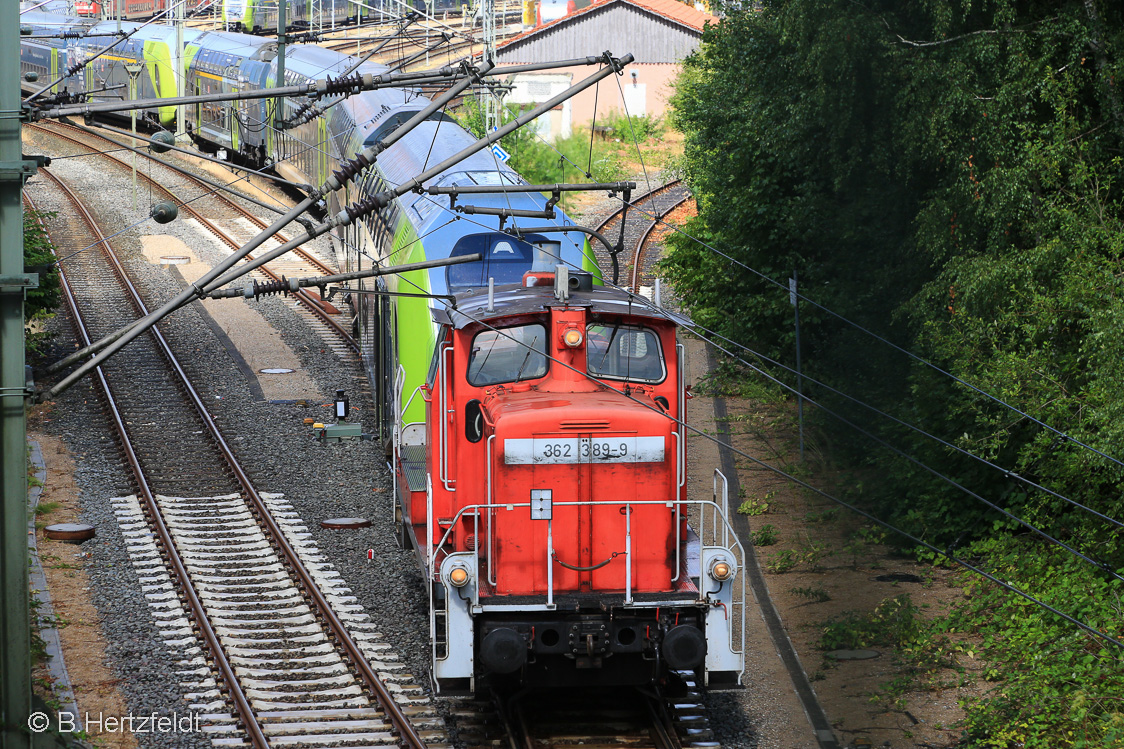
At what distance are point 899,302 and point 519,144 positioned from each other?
1987 centimetres

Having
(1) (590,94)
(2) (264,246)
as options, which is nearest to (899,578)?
(2) (264,246)

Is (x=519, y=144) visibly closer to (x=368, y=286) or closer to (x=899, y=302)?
(x=368, y=286)

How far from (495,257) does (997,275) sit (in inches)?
207

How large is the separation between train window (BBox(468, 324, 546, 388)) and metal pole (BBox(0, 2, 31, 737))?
3.38 meters

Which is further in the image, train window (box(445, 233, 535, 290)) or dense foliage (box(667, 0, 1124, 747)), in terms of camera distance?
train window (box(445, 233, 535, 290))

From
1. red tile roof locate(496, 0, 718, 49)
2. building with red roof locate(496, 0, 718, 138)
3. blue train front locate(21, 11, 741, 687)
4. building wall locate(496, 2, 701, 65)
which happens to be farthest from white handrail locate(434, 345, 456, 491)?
building wall locate(496, 2, 701, 65)

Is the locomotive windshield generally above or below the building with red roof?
below

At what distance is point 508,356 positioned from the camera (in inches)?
397

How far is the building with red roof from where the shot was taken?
146 ft

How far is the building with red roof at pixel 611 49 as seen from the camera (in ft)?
146

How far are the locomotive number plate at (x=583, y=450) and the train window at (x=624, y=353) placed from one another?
2.54 feet

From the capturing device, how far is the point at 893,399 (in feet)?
55.3

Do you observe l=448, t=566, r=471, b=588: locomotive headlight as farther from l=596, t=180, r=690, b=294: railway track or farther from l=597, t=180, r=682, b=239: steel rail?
l=597, t=180, r=682, b=239: steel rail

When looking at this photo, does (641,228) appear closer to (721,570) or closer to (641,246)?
(641,246)
